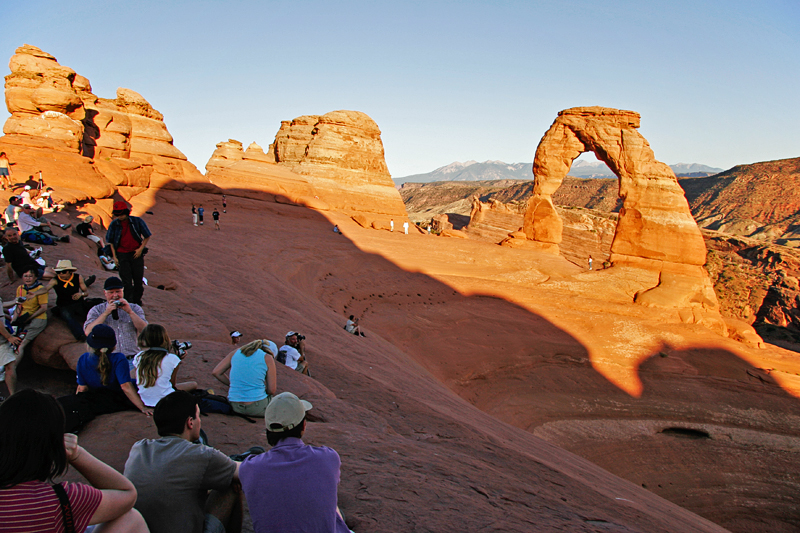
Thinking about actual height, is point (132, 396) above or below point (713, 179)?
below

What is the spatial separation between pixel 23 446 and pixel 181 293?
6878 mm

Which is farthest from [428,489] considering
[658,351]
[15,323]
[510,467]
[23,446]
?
[658,351]

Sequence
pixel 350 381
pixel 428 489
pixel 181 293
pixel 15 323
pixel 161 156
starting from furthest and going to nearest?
pixel 161 156, pixel 181 293, pixel 350 381, pixel 15 323, pixel 428 489

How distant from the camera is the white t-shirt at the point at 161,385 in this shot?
348 centimetres

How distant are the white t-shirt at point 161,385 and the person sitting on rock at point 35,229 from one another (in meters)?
5.68

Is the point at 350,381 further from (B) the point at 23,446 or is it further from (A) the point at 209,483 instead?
(B) the point at 23,446

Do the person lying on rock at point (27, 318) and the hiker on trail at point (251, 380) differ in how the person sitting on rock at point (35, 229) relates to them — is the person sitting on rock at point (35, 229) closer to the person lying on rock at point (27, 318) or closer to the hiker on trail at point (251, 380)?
the person lying on rock at point (27, 318)

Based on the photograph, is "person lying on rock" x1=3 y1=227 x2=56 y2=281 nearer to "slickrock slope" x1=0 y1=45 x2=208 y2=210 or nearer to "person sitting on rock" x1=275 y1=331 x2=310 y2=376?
"person sitting on rock" x1=275 y1=331 x2=310 y2=376

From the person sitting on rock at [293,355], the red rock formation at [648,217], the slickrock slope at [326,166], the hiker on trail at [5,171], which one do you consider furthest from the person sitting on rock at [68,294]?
the slickrock slope at [326,166]

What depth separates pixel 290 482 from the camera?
2.29 metres

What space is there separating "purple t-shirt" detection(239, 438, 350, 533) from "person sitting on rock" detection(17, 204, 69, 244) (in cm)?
739

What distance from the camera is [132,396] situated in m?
3.42

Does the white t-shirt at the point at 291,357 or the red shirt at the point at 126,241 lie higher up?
the red shirt at the point at 126,241

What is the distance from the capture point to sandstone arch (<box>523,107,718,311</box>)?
17.5 m
